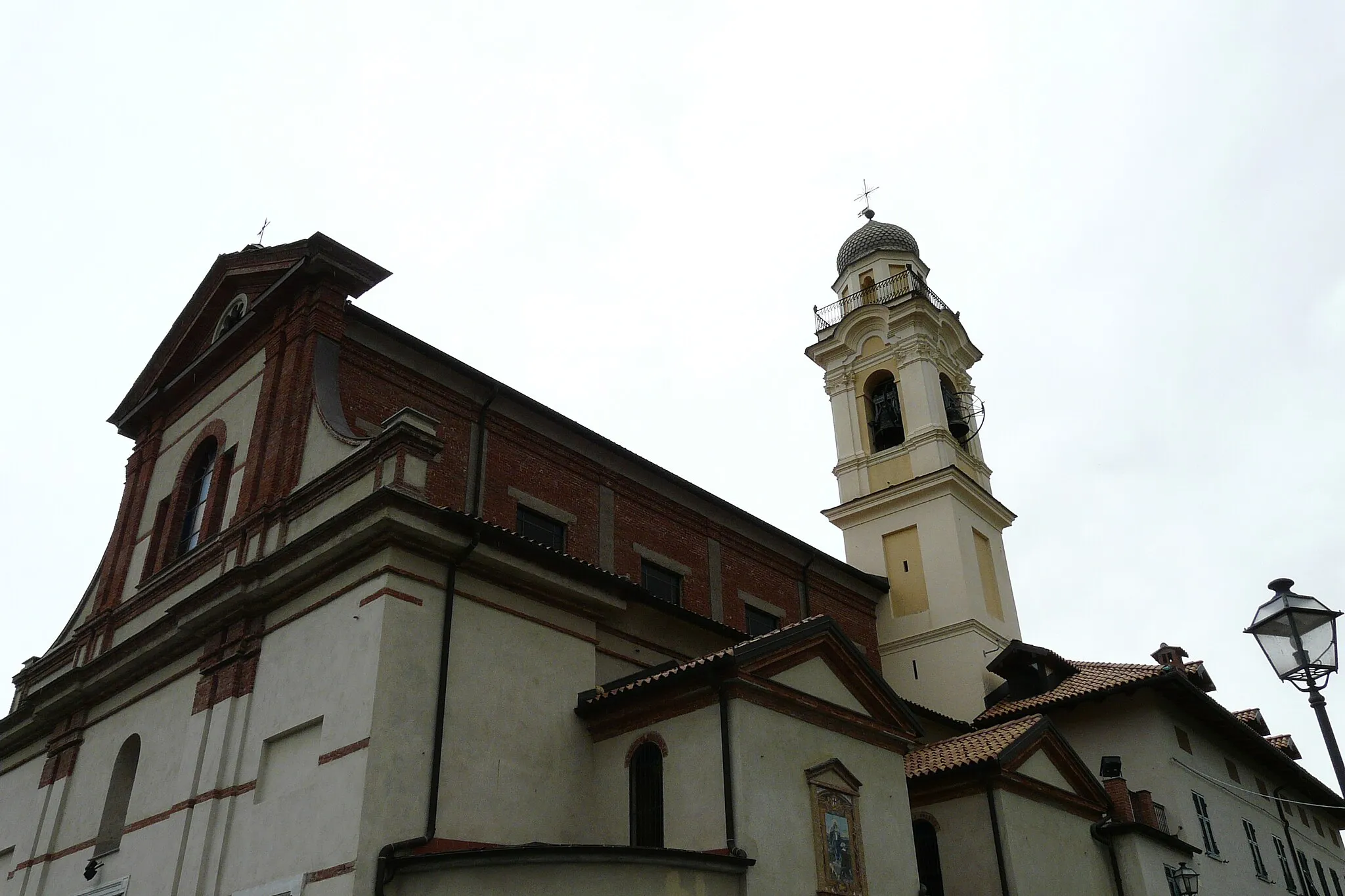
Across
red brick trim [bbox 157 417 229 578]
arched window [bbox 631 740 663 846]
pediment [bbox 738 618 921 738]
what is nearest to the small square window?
Result: pediment [bbox 738 618 921 738]

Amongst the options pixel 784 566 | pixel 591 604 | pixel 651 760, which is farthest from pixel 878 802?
pixel 784 566

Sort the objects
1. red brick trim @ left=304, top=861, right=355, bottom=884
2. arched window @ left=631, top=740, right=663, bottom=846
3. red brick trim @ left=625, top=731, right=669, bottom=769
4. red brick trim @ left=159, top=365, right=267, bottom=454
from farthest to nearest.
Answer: red brick trim @ left=159, top=365, right=267, bottom=454 → red brick trim @ left=625, top=731, right=669, bottom=769 → arched window @ left=631, top=740, right=663, bottom=846 → red brick trim @ left=304, top=861, right=355, bottom=884

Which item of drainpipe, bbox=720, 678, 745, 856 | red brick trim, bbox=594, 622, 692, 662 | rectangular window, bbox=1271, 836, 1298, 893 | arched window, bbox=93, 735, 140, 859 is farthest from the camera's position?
rectangular window, bbox=1271, 836, 1298, 893

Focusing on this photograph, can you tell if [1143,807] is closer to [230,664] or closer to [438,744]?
[438,744]

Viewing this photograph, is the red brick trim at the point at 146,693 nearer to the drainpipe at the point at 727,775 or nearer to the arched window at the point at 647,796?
the arched window at the point at 647,796

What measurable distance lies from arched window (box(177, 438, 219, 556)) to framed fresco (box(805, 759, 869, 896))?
10.8 metres

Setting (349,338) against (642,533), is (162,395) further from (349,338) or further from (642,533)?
(642,533)

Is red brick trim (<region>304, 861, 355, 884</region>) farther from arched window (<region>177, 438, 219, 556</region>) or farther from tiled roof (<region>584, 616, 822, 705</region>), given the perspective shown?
arched window (<region>177, 438, 219, 556</region>)

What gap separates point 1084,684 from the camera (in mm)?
23172

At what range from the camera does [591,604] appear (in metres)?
16.1

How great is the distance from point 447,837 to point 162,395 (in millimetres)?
11390

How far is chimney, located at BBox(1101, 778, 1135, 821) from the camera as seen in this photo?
19.6 metres

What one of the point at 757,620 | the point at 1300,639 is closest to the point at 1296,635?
the point at 1300,639

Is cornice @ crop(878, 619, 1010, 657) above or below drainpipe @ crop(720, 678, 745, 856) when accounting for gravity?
above
